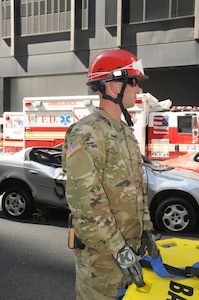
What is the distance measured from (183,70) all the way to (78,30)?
6.04 meters

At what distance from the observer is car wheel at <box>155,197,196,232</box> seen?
5.64m

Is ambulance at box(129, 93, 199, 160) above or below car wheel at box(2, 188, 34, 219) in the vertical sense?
above

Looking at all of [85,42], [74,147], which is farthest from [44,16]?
[74,147]

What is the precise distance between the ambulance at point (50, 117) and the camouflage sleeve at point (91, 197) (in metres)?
10.1

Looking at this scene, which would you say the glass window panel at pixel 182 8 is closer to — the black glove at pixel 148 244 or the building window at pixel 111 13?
the building window at pixel 111 13

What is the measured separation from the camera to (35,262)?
4414 mm

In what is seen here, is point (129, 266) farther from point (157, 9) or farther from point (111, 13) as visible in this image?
point (111, 13)

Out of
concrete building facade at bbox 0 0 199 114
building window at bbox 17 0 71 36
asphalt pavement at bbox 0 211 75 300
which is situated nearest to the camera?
asphalt pavement at bbox 0 211 75 300

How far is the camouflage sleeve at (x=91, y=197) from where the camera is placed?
1.74 meters

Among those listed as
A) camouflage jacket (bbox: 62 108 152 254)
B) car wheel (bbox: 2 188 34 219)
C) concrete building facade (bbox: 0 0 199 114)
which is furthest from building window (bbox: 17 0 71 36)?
camouflage jacket (bbox: 62 108 152 254)

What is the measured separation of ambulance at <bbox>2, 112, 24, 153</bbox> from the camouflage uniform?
12.2m

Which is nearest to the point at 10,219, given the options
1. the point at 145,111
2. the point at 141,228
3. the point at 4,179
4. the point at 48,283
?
the point at 4,179

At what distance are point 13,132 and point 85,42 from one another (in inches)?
321

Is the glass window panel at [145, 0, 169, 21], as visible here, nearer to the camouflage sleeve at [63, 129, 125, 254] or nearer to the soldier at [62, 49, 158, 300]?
the soldier at [62, 49, 158, 300]
